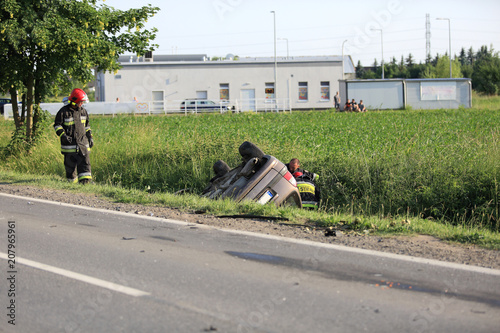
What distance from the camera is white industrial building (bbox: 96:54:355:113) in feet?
173

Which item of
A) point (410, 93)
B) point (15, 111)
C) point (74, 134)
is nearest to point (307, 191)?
point (74, 134)

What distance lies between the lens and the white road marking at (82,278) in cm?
472

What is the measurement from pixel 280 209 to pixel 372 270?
9.63ft

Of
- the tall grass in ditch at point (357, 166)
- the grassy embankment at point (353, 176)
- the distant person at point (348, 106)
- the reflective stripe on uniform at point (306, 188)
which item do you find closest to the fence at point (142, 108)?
the distant person at point (348, 106)

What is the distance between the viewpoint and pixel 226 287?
15.7ft

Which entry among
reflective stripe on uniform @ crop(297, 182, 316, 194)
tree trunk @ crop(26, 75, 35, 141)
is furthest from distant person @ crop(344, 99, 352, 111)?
reflective stripe on uniform @ crop(297, 182, 316, 194)

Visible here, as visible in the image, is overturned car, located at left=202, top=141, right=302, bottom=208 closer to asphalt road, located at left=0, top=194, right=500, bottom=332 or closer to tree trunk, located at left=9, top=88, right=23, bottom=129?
asphalt road, located at left=0, top=194, right=500, bottom=332

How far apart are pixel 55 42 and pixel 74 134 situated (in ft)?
12.9

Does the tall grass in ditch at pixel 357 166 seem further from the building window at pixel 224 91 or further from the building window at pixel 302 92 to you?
the building window at pixel 302 92

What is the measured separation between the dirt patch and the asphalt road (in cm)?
28

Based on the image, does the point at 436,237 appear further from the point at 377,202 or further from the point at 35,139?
the point at 35,139

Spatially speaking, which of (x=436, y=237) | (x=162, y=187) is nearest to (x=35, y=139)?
(x=162, y=187)

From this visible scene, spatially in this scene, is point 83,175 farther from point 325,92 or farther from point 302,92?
point 325,92

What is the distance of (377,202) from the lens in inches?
404
